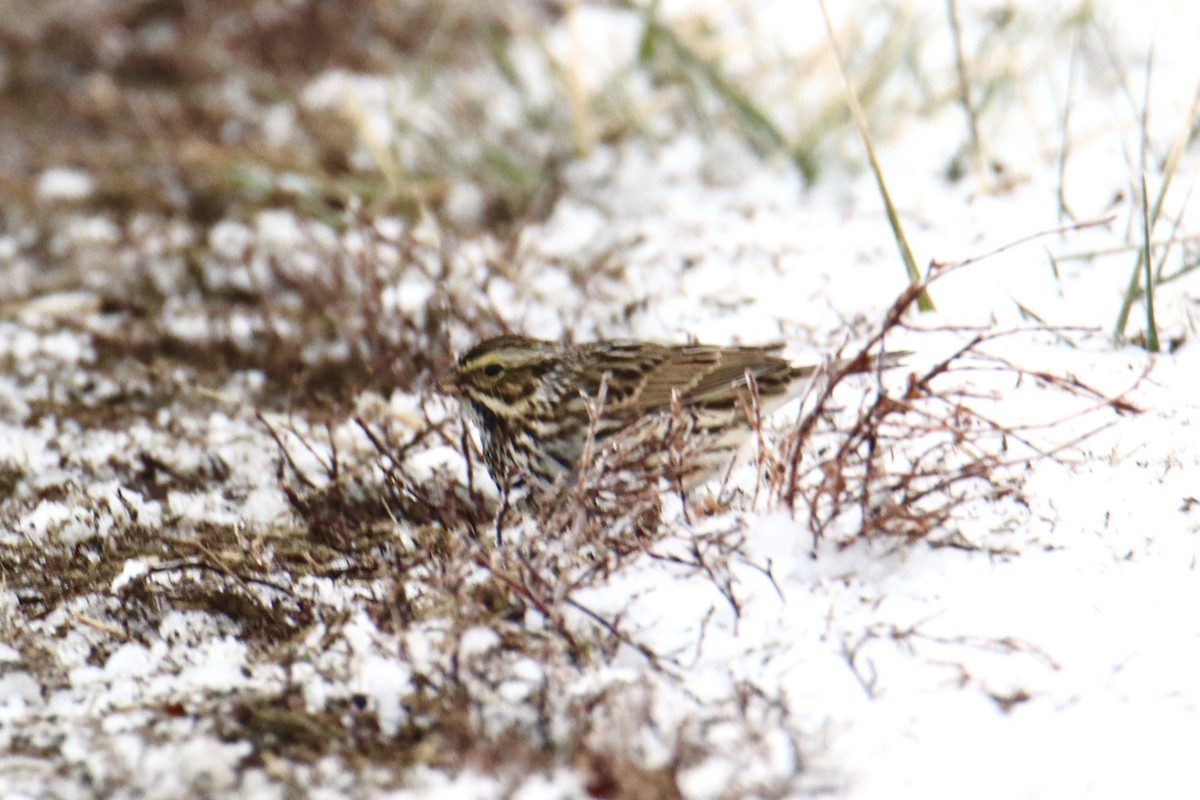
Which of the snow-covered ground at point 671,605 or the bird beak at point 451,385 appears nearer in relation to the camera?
the snow-covered ground at point 671,605

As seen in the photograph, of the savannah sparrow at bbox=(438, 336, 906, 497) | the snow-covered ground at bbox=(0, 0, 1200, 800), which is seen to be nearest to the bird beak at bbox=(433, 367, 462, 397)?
the savannah sparrow at bbox=(438, 336, 906, 497)

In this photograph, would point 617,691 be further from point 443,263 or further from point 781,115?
point 781,115

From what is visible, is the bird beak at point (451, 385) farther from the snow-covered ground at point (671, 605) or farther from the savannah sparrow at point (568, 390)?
the snow-covered ground at point (671, 605)

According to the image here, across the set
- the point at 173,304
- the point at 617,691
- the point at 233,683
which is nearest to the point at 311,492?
the point at 233,683

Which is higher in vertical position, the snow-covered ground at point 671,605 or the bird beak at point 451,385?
the bird beak at point 451,385

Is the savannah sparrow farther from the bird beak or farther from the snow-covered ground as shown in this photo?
the snow-covered ground

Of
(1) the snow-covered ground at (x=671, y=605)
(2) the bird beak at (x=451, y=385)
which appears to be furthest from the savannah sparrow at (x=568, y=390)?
(1) the snow-covered ground at (x=671, y=605)
